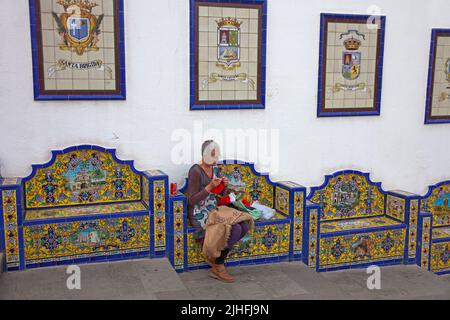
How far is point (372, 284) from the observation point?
4785 mm

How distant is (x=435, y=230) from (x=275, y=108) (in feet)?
7.90

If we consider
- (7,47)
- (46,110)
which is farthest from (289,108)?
(7,47)

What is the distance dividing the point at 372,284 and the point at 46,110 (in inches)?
135

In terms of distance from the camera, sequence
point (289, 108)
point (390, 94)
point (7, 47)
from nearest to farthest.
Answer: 1. point (7, 47)
2. point (289, 108)
3. point (390, 94)

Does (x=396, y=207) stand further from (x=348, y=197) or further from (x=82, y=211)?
(x=82, y=211)

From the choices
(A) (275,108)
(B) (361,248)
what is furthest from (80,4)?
(B) (361,248)

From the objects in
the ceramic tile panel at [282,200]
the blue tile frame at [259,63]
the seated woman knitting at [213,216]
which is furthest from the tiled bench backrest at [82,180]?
the ceramic tile panel at [282,200]

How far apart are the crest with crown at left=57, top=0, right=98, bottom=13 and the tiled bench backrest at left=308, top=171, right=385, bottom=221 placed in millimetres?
2814

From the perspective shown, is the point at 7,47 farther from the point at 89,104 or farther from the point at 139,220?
the point at 139,220

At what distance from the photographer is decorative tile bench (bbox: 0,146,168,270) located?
159 inches

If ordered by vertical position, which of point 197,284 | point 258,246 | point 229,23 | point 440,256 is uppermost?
point 229,23

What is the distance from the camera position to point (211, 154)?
14.7ft

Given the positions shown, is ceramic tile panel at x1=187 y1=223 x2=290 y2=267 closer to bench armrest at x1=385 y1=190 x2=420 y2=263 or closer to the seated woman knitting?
the seated woman knitting

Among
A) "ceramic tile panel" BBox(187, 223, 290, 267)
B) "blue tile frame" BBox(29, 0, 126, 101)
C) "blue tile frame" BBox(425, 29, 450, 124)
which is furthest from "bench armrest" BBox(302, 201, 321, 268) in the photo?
"blue tile frame" BBox(29, 0, 126, 101)
